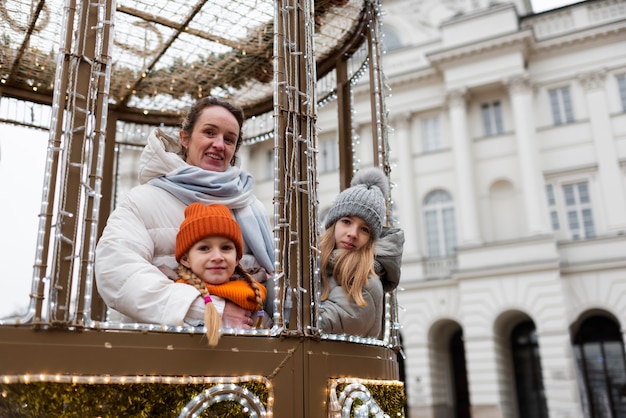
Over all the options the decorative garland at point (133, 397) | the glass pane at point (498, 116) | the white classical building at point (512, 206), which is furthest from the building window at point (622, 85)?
the decorative garland at point (133, 397)

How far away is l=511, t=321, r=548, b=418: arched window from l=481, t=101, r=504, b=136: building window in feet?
22.1

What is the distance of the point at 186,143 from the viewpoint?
10.3 ft

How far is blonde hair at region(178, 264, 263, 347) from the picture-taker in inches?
88.7

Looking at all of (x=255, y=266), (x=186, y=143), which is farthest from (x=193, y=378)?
(x=186, y=143)

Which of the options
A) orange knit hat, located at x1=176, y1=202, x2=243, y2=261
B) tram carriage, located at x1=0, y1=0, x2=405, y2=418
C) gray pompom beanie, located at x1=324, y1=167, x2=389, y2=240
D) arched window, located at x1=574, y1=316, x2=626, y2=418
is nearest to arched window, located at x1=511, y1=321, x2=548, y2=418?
arched window, located at x1=574, y1=316, x2=626, y2=418

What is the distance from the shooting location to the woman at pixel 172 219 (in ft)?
7.79

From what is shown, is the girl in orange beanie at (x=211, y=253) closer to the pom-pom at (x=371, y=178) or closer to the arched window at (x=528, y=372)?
the pom-pom at (x=371, y=178)

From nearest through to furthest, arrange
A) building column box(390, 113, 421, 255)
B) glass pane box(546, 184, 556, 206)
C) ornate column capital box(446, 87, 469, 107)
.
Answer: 1. glass pane box(546, 184, 556, 206)
2. ornate column capital box(446, 87, 469, 107)
3. building column box(390, 113, 421, 255)

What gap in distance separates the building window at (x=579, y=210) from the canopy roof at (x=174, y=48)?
17194 mm

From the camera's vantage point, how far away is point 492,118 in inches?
894

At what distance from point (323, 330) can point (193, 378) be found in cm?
67

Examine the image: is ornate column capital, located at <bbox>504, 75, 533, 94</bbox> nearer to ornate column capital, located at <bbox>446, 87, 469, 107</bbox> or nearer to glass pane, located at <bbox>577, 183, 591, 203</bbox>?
ornate column capital, located at <bbox>446, 87, 469, 107</bbox>

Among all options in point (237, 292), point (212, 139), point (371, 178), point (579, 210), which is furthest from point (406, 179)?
point (237, 292)

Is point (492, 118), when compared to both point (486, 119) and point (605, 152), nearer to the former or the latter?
point (486, 119)
